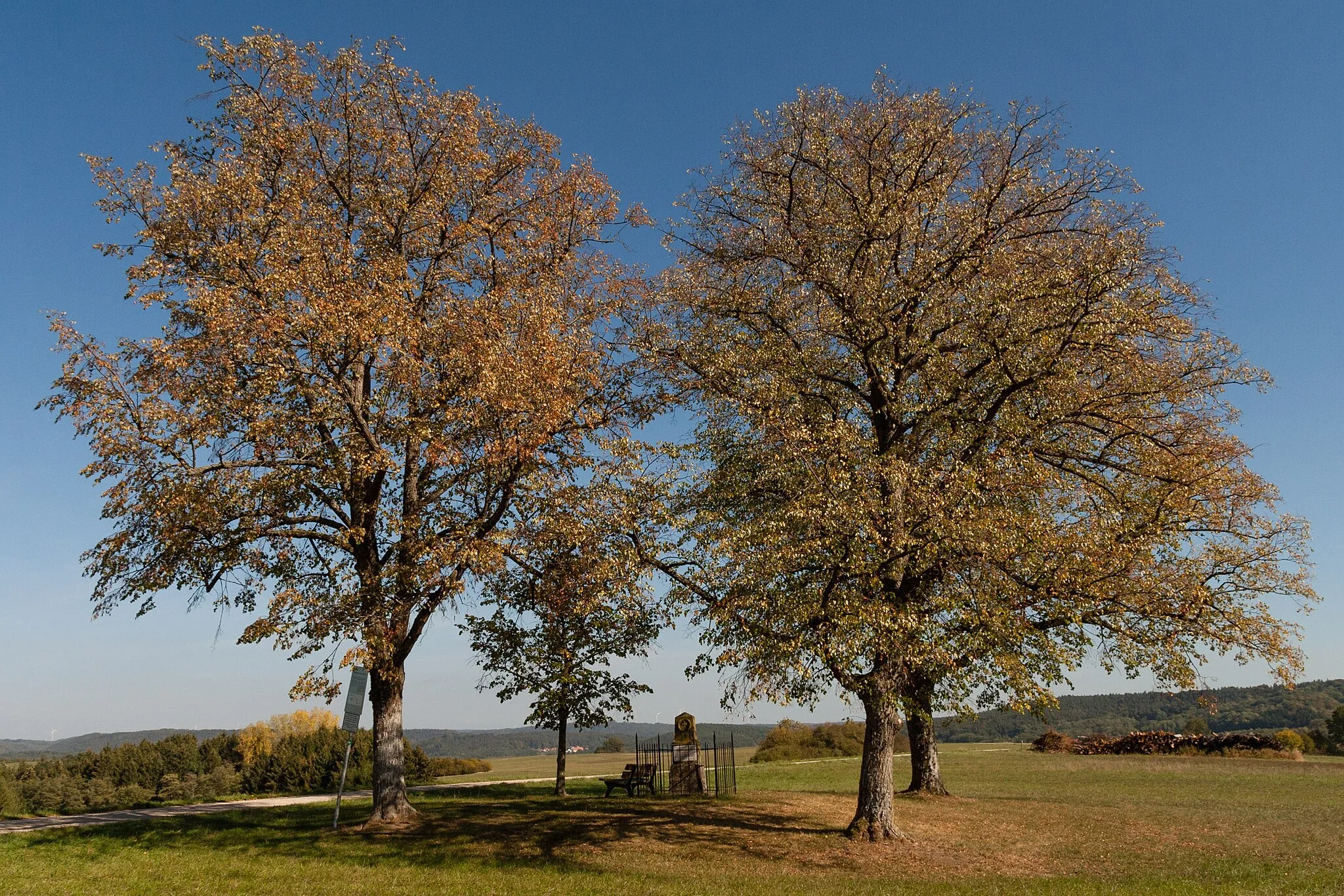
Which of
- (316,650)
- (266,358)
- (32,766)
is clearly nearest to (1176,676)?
(316,650)

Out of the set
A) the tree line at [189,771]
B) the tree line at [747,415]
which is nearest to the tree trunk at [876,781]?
the tree line at [747,415]

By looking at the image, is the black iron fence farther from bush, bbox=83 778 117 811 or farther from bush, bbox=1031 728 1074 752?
bush, bbox=1031 728 1074 752

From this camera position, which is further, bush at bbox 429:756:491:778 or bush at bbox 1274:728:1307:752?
bush at bbox 429:756:491:778

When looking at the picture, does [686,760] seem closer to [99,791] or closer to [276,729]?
[99,791]

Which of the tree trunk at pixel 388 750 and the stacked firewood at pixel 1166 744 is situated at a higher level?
the tree trunk at pixel 388 750

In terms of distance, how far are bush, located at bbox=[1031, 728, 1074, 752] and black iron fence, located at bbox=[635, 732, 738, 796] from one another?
95.0ft

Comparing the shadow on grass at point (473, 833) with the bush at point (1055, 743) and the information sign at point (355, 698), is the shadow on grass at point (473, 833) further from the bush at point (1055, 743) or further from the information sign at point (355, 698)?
the bush at point (1055, 743)

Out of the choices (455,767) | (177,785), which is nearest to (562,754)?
(177,785)

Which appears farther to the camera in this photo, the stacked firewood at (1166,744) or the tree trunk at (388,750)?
the stacked firewood at (1166,744)

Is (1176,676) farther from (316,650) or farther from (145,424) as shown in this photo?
(145,424)

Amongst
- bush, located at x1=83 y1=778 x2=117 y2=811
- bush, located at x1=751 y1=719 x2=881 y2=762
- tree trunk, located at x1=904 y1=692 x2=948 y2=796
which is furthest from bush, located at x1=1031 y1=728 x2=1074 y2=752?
bush, located at x1=83 y1=778 x2=117 y2=811

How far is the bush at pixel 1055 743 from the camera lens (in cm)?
5141

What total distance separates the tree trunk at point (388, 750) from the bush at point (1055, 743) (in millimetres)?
45215

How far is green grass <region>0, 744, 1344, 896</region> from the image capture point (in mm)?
13344
